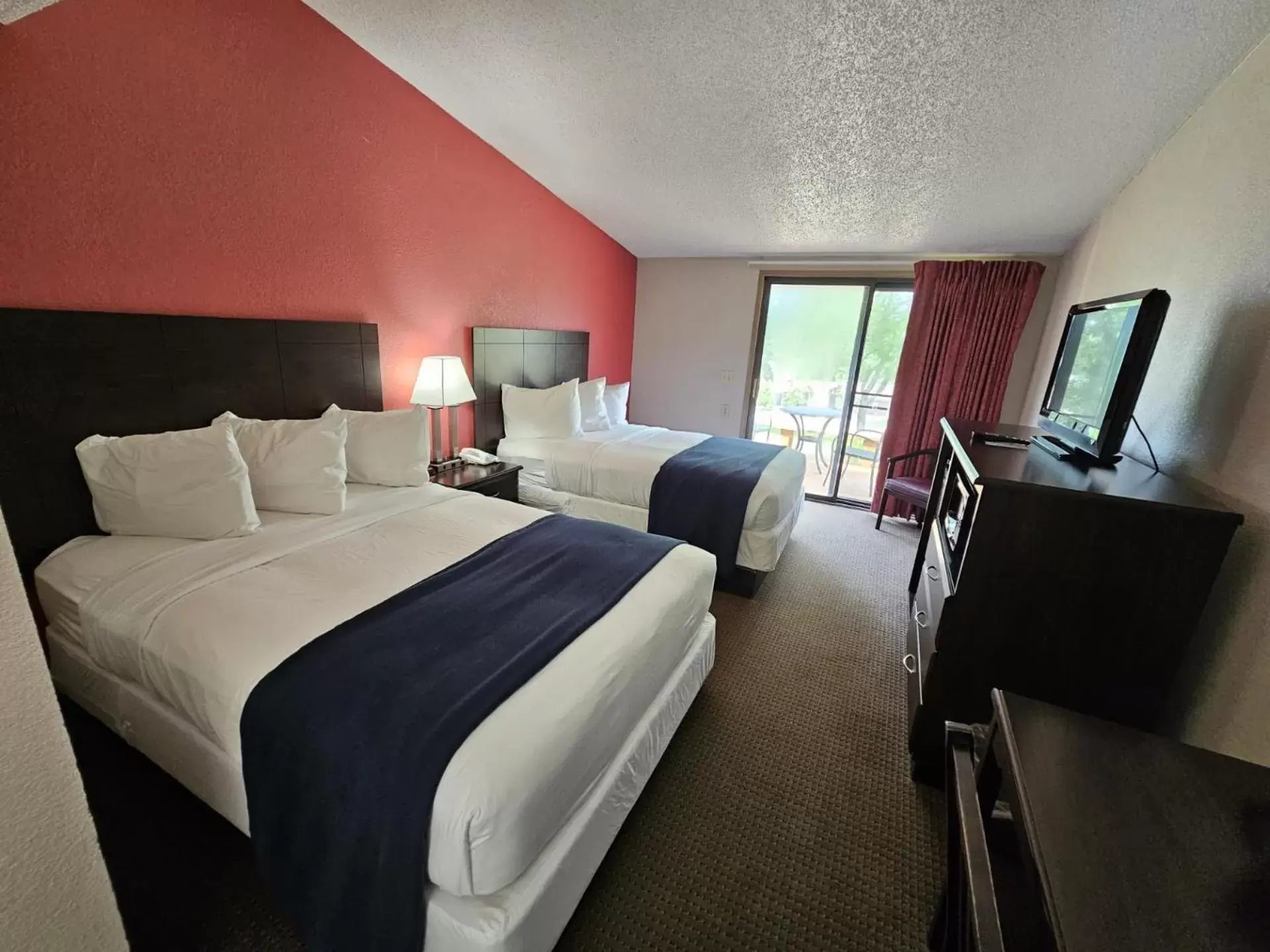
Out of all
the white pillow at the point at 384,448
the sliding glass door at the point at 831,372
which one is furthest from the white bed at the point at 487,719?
the sliding glass door at the point at 831,372

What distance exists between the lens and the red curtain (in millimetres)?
3682

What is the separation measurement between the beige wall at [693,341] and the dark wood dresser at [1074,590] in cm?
339

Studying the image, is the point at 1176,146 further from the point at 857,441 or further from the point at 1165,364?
the point at 857,441

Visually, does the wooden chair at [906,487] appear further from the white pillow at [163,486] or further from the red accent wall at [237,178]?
the white pillow at [163,486]

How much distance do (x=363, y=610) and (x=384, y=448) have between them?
4.05 ft

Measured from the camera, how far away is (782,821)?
158cm

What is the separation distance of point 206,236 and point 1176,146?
3.78 meters

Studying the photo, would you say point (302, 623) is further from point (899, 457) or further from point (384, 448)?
point (899, 457)

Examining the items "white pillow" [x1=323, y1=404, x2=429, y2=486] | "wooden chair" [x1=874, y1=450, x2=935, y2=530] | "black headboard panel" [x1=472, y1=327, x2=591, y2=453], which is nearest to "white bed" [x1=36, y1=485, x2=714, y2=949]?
"white pillow" [x1=323, y1=404, x2=429, y2=486]

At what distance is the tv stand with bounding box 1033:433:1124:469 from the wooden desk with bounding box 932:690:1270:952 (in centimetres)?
Result: 119

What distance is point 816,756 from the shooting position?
1.83 m

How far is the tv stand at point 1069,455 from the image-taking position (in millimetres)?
1668

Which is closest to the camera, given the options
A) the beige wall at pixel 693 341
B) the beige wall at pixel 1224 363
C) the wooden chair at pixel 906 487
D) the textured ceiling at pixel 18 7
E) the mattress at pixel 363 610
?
the mattress at pixel 363 610

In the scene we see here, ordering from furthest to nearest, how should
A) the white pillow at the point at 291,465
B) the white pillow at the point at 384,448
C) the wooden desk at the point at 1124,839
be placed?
the white pillow at the point at 384,448 < the white pillow at the point at 291,465 < the wooden desk at the point at 1124,839
